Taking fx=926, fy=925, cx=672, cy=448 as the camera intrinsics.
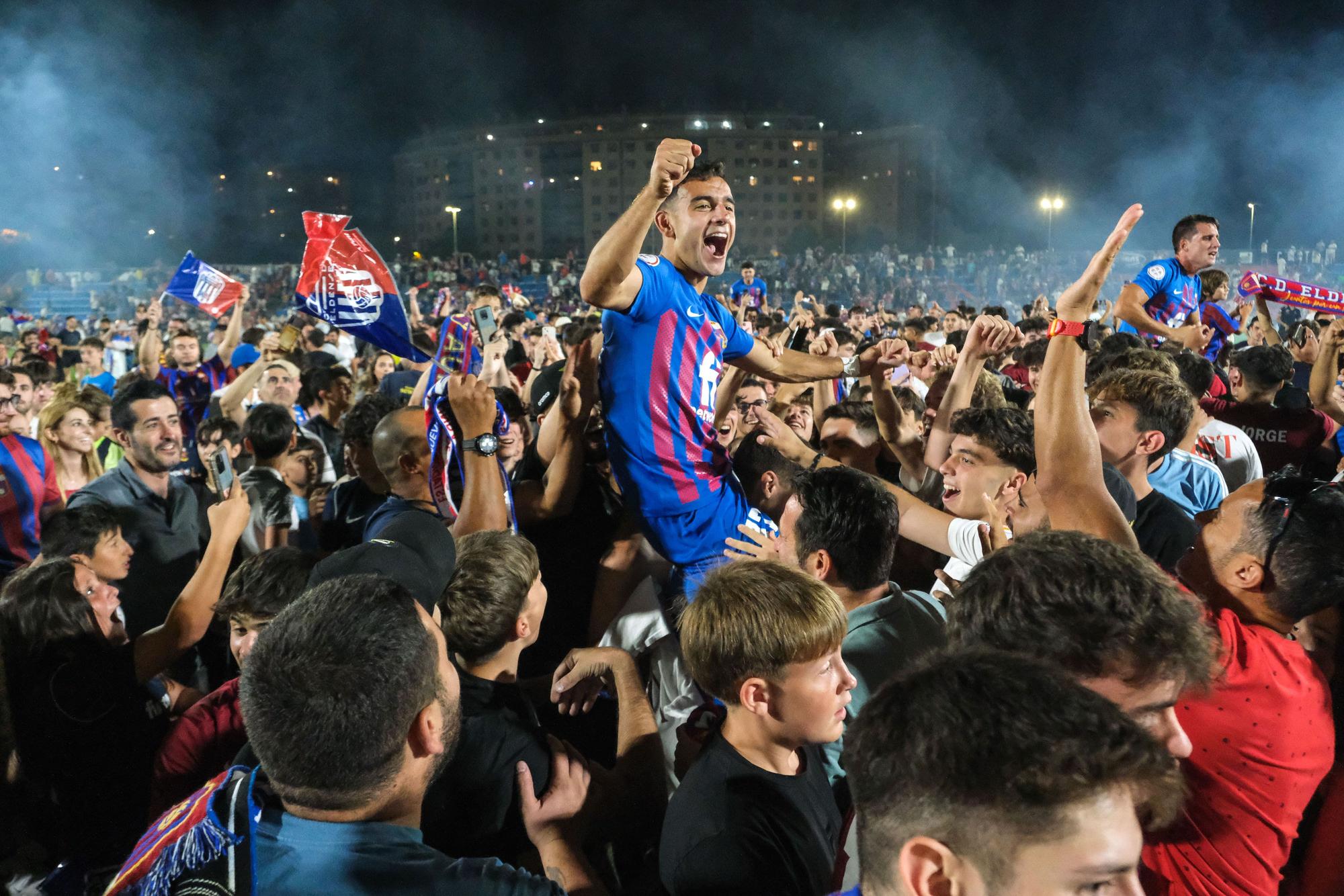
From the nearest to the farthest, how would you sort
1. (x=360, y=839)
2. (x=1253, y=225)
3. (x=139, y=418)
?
(x=360, y=839)
(x=139, y=418)
(x=1253, y=225)

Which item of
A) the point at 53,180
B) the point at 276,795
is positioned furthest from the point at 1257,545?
the point at 53,180

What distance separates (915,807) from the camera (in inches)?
49.7

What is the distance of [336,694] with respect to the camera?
1.78 meters

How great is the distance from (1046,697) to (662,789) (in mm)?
1728

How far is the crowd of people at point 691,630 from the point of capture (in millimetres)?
1605

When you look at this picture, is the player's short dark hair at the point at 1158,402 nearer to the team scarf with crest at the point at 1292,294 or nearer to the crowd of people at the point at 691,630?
the crowd of people at the point at 691,630

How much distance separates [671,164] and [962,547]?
1.71m

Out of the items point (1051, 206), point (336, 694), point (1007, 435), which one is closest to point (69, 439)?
point (336, 694)

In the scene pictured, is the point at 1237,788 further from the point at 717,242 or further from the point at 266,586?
the point at 717,242

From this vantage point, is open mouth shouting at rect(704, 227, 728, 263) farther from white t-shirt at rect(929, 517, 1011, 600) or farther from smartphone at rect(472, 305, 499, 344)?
white t-shirt at rect(929, 517, 1011, 600)

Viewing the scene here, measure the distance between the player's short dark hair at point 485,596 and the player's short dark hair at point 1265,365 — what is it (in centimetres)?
525

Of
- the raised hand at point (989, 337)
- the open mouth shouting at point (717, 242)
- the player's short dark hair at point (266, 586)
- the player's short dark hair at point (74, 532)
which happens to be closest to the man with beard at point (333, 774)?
the player's short dark hair at point (266, 586)

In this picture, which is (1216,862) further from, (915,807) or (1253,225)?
(1253,225)

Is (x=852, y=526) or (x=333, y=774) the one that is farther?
(x=852, y=526)
